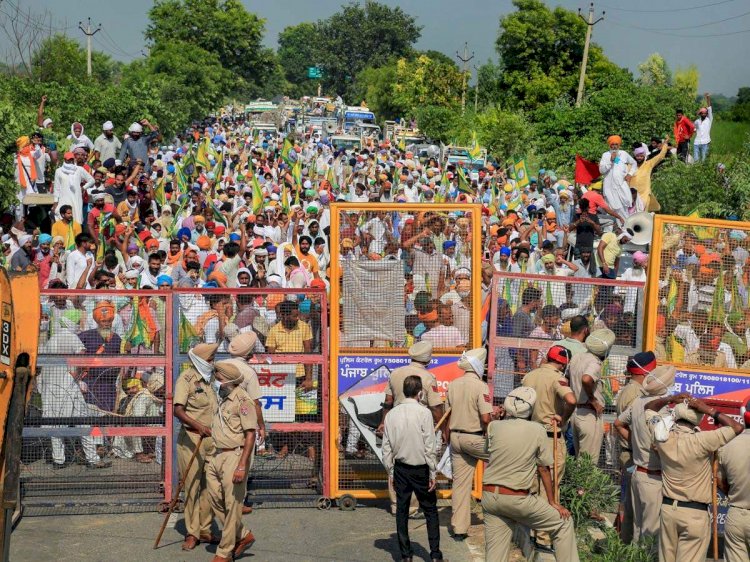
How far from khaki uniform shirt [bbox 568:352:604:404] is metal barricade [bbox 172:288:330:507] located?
2.26 m

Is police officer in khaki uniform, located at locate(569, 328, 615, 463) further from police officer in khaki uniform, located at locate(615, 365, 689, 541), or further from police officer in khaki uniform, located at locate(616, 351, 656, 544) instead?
police officer in khaki uniform, located at locate(615, 365, 689, 541)

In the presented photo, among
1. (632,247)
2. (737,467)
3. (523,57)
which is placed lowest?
(737,467)

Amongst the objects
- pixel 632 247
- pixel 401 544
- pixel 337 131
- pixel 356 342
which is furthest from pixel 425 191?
pixel 337 131

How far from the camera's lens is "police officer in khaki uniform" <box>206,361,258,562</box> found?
28.7 ft

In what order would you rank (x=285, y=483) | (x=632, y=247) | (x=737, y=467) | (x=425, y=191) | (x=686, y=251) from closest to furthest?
(x=737, y=467)
(x=686, y=251)
(x=285, y=483)
(x=632, y=247)
(x=425, y=191)

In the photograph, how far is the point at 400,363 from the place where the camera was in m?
10.4

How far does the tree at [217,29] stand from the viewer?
9612cm

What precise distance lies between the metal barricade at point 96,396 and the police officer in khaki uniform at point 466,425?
8.54 feet

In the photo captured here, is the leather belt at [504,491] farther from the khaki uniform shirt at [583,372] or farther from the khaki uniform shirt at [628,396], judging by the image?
the khaki uniform shirt at [583,372]

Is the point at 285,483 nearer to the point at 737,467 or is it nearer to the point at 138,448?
the point at 138,448

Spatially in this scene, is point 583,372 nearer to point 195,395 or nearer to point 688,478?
point 688,478

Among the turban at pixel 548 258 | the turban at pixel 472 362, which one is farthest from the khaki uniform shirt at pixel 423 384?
the turban at pixel 548 258

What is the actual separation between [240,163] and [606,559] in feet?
79.5

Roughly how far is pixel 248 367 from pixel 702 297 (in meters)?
3.96
